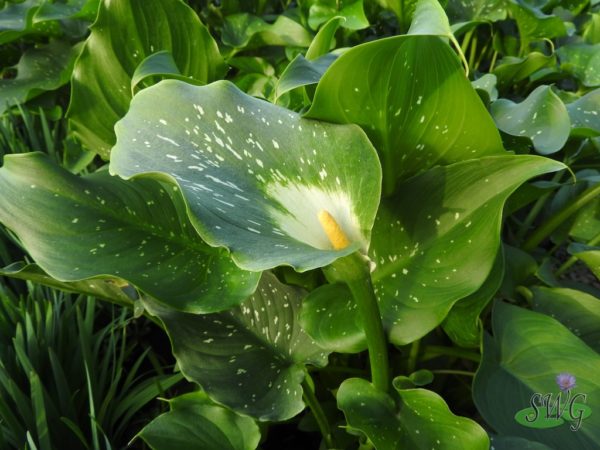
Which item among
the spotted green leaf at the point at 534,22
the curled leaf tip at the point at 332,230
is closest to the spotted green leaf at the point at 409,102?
the curled leaf tip at the point at 332,230

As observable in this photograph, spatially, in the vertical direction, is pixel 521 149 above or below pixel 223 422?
above

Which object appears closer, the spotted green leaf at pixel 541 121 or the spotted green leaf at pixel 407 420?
the spotted green leaf at pixel 407 420

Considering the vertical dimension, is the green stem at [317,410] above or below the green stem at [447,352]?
below

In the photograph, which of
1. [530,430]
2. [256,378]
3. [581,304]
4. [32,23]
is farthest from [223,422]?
[32,23]

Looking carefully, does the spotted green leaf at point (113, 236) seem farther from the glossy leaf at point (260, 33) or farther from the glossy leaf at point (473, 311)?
the glossy leaf at point (260, 33)

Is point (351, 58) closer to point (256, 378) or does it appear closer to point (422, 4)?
point (422, 4)

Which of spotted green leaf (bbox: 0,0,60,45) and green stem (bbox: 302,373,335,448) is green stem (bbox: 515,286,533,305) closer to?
green stem (bbox: 302,373,335,448)

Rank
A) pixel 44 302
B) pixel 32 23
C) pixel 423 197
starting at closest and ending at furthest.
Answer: pixel 423 197
pixel 44 302
pixel 32 23
